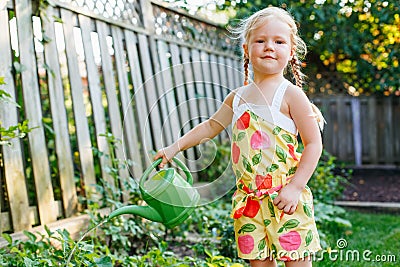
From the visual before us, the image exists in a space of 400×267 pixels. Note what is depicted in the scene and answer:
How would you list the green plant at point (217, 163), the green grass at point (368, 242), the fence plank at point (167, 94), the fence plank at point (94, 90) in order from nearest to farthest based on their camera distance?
the green grass at point (368, 242), the fence plank at point (94, 90), the fence plank at point (167, 94), the green plant at point (217, 163)

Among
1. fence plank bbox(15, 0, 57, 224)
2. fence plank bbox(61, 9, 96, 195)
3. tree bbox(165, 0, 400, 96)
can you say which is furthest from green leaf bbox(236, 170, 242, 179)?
tree bbox(165, 0, 400, 96)

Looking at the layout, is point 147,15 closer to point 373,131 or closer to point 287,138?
point 287,138

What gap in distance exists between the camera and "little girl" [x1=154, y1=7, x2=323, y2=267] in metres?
2.03

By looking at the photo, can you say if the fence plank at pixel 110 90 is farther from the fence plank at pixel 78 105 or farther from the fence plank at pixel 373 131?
the fence plank at pixel 373 131

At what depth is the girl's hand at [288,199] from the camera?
195 centimetres

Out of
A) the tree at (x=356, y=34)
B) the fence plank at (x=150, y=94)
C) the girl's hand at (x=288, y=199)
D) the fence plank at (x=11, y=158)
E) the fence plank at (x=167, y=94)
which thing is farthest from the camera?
the tree at (x=356, y=34)

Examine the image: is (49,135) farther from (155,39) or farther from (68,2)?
(155,39)

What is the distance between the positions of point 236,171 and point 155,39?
2668mm

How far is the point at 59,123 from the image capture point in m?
3.28

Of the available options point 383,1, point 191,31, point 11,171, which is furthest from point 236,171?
point 383,1

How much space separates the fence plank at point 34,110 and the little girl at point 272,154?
1401 mm

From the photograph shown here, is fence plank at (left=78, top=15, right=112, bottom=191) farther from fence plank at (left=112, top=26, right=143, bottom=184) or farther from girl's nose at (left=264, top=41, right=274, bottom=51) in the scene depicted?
girl's nose at (left=264, top=41, right=274, bottom=51)

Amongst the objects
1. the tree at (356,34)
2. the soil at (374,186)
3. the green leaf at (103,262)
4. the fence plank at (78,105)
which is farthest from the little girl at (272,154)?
the tree at (356,34)

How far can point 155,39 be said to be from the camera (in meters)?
4.59
